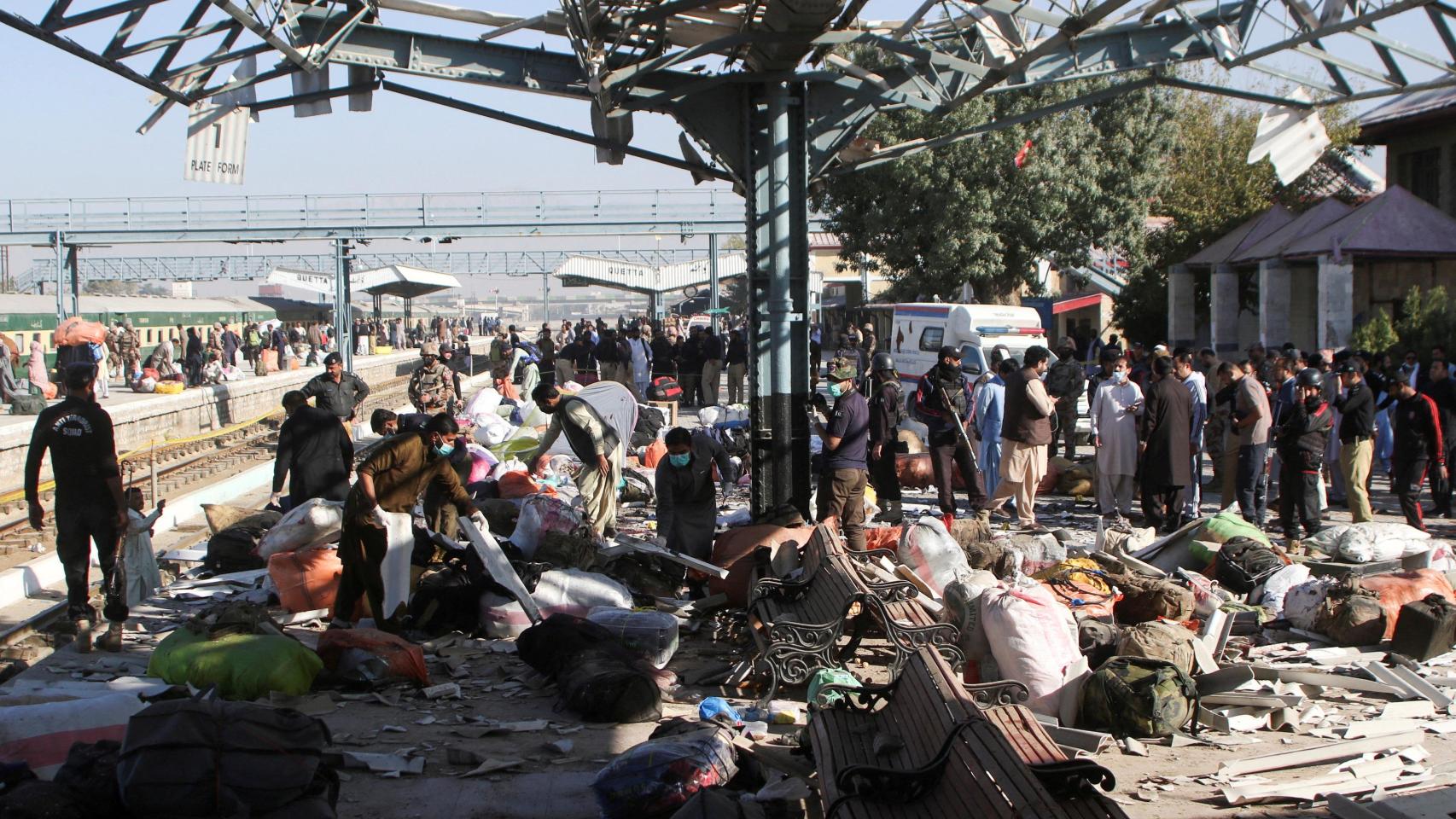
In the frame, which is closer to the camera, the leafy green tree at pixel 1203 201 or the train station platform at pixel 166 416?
the train station platform at pixel 166 416

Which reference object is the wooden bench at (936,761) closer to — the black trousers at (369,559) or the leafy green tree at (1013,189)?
the black trousers at (369,559)

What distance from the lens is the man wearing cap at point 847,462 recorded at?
9.70 m

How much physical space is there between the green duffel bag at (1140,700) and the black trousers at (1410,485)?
5.92 m

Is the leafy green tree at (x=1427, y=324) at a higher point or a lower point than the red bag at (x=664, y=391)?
higher

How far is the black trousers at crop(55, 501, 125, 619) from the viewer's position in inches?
319

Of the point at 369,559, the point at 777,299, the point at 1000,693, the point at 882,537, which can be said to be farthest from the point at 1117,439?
the point at 369,559

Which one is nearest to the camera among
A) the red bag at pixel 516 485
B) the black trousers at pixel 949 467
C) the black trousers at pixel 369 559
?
the black trousers at pixel 369 559

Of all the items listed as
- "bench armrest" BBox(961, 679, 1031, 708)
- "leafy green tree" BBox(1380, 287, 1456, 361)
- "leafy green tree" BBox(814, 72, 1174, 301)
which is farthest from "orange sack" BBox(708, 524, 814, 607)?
"leafy green tree" BBox(814, 72, 1174, 301)

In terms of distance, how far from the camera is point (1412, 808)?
5.13 meters

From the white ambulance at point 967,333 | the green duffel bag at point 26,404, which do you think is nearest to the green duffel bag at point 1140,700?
the white ambulance at point 967,333

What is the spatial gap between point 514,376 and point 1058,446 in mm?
10646

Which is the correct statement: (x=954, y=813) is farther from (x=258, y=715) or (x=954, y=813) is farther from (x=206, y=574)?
(x=206, y=574)

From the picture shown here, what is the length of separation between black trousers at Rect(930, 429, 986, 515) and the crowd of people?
0.02 m

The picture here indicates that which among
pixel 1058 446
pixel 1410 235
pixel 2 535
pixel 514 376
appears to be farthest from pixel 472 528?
pixel 1410 235
